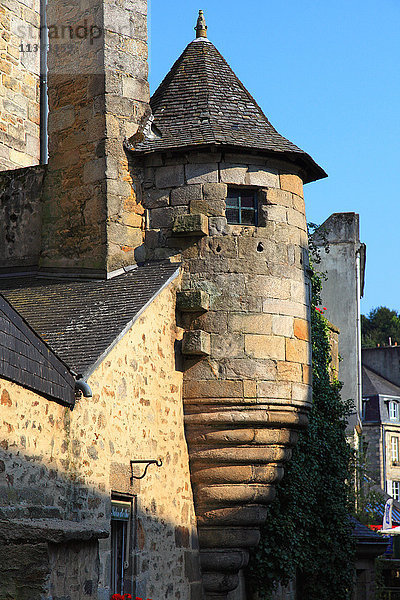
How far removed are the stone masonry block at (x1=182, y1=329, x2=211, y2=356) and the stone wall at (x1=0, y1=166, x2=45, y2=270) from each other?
2.34m

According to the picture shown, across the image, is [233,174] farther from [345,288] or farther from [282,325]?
[345,288]

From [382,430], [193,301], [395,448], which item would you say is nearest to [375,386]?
[382,430]

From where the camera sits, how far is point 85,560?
5914mm

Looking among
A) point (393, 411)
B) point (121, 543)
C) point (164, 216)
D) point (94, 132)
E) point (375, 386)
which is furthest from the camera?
point (375, 386)

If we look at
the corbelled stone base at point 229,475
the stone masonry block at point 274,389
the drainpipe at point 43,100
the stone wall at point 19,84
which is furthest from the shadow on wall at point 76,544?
the drainpipe at point 43,100

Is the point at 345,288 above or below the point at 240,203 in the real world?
above

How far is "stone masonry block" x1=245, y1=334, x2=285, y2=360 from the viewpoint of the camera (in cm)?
1041

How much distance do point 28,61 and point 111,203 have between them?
3783 mm

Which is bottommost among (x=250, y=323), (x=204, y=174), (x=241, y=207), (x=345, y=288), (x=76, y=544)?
(x=76, y=544)

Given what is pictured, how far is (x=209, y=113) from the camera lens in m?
11.3

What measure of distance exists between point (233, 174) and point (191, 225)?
791 millimetres

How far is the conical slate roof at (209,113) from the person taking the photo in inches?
425

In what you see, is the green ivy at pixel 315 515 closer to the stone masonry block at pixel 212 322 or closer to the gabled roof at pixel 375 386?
the stone masonry block at pixel 212 322

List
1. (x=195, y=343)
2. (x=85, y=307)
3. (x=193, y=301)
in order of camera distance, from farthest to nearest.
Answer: (x=193, y=301) < (x=195, y=343) < (x=85, y=307)
